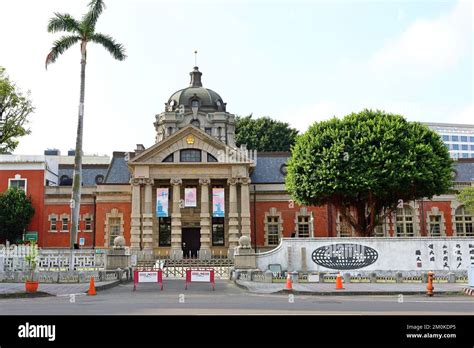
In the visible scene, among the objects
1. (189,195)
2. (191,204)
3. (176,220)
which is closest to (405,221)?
(191,204)

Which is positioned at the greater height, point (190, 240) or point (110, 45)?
point (110, 45)

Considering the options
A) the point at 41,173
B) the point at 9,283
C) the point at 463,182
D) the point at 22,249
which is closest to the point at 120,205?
the point at 41,173

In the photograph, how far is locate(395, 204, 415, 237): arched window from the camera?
4750 centimetres

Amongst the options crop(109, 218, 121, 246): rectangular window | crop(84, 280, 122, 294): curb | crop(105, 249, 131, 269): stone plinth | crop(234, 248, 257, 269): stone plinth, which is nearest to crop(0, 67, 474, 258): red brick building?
crop(109, 218, 121, 246): rectangular window

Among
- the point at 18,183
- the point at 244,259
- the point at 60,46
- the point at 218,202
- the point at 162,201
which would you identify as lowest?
the point at 244,259

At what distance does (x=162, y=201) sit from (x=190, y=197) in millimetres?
2552

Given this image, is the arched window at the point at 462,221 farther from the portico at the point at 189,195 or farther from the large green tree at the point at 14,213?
the large green tree at the point at 14,213

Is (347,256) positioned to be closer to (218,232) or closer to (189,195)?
(189,195)

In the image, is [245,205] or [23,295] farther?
[245,205]

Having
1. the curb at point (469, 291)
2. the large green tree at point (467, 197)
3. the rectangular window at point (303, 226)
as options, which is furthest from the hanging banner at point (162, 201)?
the curb at point (469, 291)

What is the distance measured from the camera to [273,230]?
47844 mm

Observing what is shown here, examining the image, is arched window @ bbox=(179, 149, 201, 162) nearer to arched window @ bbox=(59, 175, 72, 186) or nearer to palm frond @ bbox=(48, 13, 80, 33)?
arched window @ bbox=(59, 175, 72, 186)

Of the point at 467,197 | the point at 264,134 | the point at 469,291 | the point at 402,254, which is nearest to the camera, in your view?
the point at 469,291

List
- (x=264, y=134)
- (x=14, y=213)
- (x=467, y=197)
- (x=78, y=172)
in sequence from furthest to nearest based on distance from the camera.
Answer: (x=264, y=134), (x=14, y=213), (x=467, y=197), (x=78, y=172)
